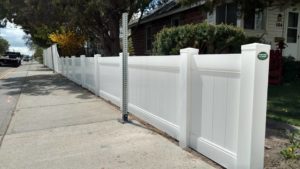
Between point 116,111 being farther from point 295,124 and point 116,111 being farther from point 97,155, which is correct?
point 295,124

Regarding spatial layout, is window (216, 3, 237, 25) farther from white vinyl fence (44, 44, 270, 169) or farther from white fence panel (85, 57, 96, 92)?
white vinyl fence (44, 44, 270, 169)

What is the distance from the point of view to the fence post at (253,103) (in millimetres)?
3174

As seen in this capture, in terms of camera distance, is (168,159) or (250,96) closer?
(250,96)

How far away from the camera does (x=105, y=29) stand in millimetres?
16453

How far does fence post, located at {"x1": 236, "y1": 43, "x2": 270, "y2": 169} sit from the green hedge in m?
5.80

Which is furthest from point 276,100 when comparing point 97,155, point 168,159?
point 97,155

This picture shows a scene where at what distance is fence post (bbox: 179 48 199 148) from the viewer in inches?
172

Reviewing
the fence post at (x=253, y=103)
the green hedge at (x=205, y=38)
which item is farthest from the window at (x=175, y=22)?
the fence post at (x=253, y=103)

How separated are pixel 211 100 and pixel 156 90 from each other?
179 cm

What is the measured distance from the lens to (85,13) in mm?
13492

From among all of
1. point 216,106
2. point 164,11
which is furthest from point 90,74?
point 216,106

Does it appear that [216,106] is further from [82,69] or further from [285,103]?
[82,69]

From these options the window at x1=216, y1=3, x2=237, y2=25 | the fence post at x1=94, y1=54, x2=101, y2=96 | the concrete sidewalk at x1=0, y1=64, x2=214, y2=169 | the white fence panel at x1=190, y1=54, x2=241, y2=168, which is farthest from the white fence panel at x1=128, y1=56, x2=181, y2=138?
the window at x1=216, y1=3, x2=237, y2=25

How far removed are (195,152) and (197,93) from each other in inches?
34.2
